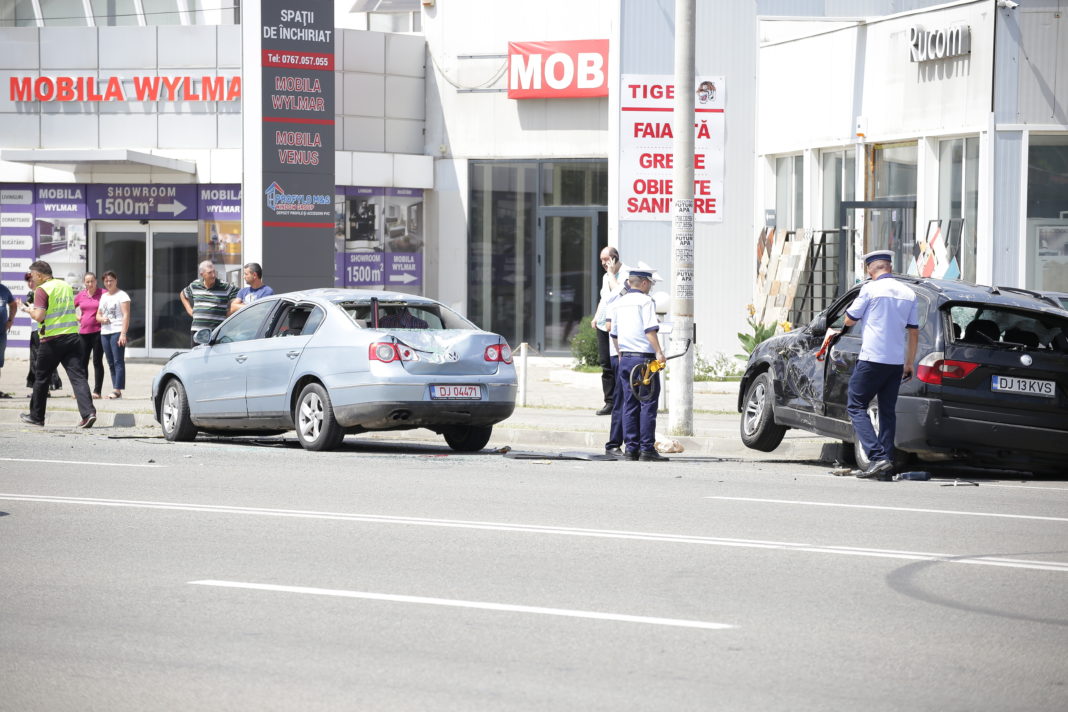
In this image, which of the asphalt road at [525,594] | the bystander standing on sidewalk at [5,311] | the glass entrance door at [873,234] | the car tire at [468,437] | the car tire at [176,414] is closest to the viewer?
the asphalt road at [525,594]

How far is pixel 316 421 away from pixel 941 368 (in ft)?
18.4

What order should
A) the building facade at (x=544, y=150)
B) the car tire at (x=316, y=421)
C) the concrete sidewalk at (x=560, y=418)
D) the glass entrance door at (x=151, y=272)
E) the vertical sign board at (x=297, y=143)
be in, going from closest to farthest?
the car tire at (x=316, y=421) → the concrete sidewalk at (x=560, y=418) → the building facade at (x=544, y=150) → the vertical sign board at (x=297, y=143) → the glass entrance door at (x=151, y=272)

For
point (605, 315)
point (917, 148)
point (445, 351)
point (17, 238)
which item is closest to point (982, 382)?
point (445, 351)

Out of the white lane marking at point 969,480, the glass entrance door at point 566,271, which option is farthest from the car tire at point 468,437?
the glass entrance door at point 566,271

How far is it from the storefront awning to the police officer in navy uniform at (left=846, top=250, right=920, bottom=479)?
639 inches

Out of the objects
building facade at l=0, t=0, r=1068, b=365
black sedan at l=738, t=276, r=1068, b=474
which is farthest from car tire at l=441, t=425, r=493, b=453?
building facade at l=0, t=0, r=1068, b=365

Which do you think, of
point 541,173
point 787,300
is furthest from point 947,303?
point 541,173

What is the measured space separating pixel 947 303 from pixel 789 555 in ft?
15.6

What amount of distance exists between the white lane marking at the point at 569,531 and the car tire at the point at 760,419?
5.37 metres

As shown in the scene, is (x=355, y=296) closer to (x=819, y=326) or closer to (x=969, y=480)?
(x=819, y=326)

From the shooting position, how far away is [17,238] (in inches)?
1057

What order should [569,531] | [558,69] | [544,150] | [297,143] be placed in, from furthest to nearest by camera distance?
[544,150] → [558,69] → [297,143] → [569,531]

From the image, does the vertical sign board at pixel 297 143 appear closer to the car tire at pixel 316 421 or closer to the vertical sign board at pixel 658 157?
the vertical sign board at pixel 658 157

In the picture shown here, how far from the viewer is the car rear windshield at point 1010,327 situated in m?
12.3
